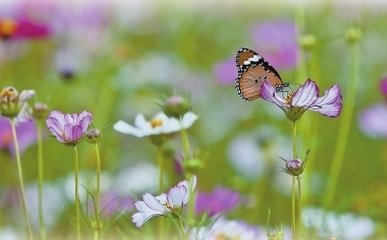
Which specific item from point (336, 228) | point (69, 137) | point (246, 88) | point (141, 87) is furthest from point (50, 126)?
point (141, 87)

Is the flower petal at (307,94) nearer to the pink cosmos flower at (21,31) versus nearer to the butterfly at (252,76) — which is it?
the butterfly at (252,76)

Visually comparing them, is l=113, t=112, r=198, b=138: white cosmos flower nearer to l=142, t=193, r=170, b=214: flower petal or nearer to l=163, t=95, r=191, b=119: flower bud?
l=163, t=95, r=191, b=119: flower bud

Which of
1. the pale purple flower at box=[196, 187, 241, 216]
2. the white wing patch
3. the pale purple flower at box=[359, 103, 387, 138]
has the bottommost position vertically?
the pale purple flower at box=[196, 187, 241, 216]

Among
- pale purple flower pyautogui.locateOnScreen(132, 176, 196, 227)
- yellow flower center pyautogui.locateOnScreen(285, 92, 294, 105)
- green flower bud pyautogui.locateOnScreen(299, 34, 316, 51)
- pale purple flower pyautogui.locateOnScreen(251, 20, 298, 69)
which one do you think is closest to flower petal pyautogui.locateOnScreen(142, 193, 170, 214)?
pale purple flower pyautogui.locateOnScreen(132, 176, 196, 227)

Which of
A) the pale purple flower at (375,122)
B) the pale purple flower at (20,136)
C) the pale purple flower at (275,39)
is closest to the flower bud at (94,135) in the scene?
the pale purple flower at (20,136)

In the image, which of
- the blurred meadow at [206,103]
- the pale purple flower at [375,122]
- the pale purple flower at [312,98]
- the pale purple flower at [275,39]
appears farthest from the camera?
the pale purple flower at [275,39]

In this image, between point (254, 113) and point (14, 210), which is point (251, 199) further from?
point (254, 113)

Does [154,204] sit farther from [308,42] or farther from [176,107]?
[308,42]
